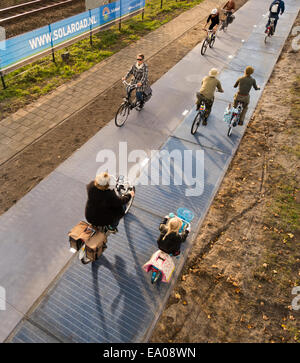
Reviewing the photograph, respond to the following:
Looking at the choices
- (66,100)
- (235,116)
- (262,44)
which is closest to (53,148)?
(66,100)

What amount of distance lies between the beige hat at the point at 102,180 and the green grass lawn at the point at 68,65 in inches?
253

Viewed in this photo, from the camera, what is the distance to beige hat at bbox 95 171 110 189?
437 cm

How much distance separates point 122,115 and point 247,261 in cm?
560

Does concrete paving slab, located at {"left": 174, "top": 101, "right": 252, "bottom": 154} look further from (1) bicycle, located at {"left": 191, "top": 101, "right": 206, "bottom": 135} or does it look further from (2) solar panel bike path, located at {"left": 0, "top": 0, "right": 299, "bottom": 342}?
(1) bicycle, located at {"left": 191, "top": 101, "right": 206, "bottom": 135}

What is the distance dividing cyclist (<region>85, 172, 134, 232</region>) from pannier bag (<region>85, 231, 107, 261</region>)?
230mm

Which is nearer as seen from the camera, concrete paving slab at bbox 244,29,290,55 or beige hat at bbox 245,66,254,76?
beige hat at bbox 245,66,254,76

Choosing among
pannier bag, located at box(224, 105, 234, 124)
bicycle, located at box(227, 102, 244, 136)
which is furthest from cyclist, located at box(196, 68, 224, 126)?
bicycle, located at box(227, 102, 244, 136)

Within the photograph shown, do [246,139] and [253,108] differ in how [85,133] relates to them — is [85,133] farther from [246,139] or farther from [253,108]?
[253,108]

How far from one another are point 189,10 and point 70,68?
11595mm

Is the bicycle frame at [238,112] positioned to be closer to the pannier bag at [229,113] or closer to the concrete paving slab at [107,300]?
the pannier bag at [229,113]

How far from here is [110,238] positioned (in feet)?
19.6

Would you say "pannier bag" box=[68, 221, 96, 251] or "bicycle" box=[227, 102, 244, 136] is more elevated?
"bicycle" box=[227, 102, 244, 136]

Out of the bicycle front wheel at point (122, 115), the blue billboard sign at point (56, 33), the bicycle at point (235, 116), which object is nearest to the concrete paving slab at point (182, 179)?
the bicycle at point (235, 116)

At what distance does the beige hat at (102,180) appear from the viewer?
14.3ft
